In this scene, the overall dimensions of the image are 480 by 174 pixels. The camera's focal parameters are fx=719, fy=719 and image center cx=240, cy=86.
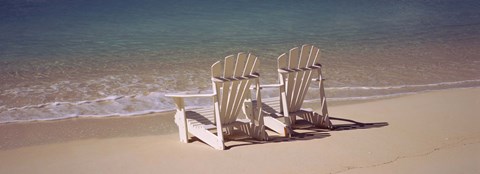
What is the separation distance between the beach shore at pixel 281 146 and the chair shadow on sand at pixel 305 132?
0.04ft

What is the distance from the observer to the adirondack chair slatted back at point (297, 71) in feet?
28.3

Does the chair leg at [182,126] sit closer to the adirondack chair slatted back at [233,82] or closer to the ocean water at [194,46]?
the adirondack chair slatted back at [233,82]

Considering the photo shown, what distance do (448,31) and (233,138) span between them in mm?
12740

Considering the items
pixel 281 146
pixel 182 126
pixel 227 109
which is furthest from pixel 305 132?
pixel 182 126

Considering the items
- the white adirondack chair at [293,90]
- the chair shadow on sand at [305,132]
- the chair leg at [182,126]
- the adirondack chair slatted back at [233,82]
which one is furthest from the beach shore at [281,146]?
the adirondack chair slatted back at [233,82]

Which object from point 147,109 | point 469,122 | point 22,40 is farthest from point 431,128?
point 22,40

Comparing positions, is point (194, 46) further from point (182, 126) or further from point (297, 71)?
point (182, 126)

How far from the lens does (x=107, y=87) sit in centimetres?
1277

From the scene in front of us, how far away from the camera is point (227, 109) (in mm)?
8195

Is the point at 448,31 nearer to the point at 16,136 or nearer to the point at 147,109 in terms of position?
the point at 147,109

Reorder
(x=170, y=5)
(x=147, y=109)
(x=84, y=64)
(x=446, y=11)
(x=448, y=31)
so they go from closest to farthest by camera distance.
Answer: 1. (x=147, y=109)
2. (x=84, y=64)
3. (x=448, y=31)
4. (x=446, y=11)
5. (x=170, y=5)

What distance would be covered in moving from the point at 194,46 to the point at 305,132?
9.25 metres

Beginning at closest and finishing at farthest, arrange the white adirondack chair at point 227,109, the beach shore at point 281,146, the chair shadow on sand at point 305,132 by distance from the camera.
A: the beach shore at point 281,146 < the white adirondack chair at point 227,109 < the chair shadow on sand at point 305,132

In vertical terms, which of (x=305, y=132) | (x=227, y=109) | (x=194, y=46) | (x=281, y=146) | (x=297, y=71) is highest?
(x=297, y=71)
